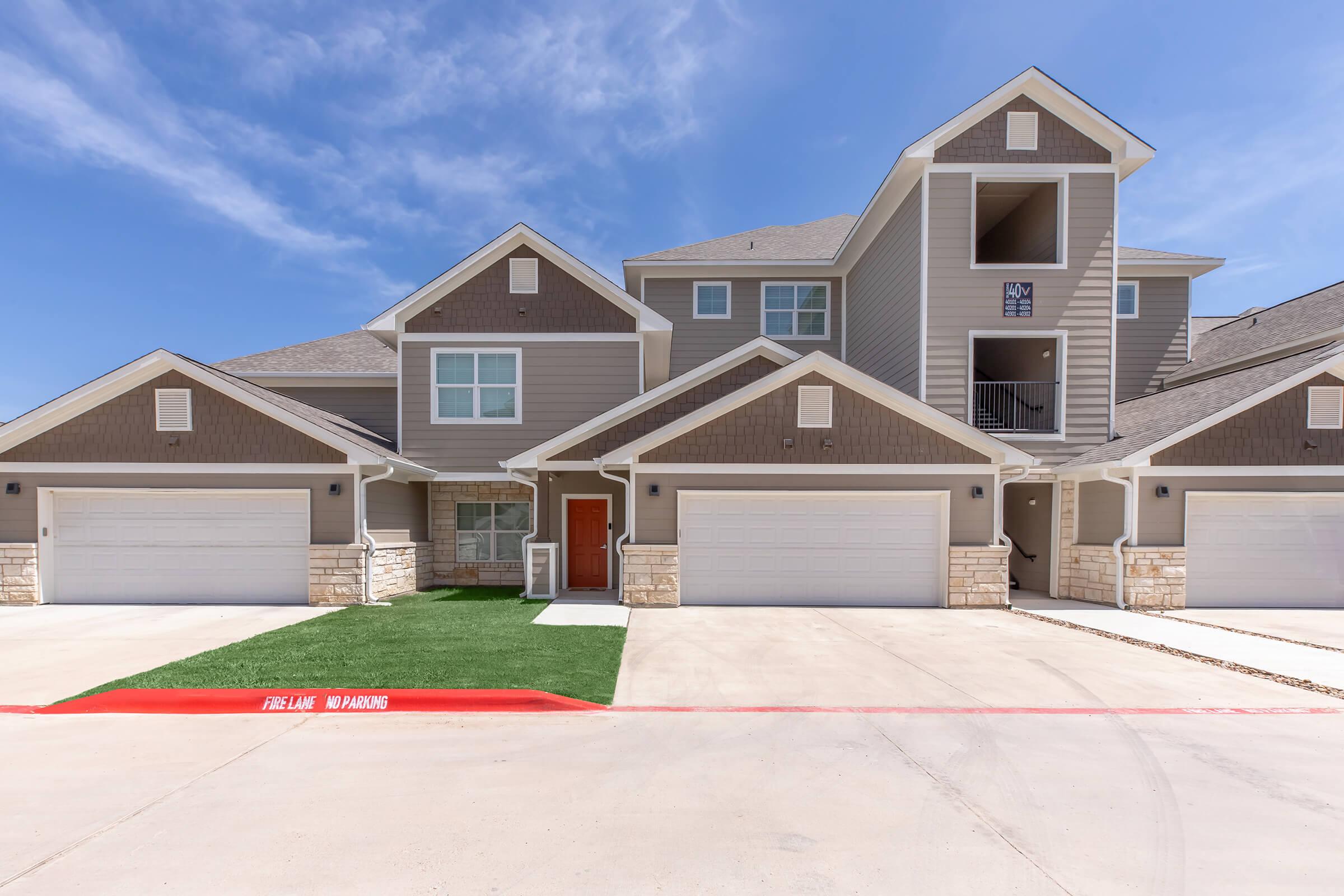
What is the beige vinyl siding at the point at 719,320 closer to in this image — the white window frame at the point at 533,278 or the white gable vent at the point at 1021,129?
the white window frame at the point at 533,278

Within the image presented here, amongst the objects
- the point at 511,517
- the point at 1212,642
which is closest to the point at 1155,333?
the point at 1212,642

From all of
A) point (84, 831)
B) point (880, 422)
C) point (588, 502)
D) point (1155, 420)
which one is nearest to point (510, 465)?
point (588, 502)

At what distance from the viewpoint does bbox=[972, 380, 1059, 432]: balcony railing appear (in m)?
13.4

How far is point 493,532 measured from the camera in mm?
13711

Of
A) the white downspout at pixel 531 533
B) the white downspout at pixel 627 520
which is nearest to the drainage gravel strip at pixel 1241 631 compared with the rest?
the white downspout at pixel 627 520

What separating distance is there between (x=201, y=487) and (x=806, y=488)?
11053 mm

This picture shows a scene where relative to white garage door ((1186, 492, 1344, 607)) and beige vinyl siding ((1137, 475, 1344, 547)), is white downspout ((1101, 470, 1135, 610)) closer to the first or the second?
beige vinyl siding ((1137, 475, 1344, 547))

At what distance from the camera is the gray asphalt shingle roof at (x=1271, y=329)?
579 inches

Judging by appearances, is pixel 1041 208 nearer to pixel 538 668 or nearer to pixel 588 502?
pixel 588 502

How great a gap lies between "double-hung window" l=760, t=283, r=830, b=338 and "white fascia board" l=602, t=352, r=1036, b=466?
6.15 m

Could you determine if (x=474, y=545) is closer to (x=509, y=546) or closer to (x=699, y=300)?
(x=509, y=546)

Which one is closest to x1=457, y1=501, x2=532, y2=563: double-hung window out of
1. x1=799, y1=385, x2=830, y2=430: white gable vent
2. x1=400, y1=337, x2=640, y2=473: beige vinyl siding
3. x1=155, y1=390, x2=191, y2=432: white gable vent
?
x1=400, y1=337, x2=640, y2=473: beige vinyl siding

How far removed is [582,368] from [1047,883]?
1156 centimetres

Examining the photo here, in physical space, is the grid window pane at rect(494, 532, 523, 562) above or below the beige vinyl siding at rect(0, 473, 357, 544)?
below
